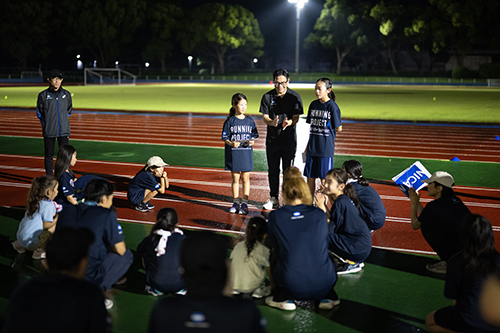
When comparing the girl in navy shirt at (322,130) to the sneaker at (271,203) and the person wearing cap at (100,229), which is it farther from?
the person wearing cap at (100,229)

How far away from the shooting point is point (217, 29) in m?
85.1

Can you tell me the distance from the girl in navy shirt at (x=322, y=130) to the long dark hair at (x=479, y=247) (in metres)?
3.88

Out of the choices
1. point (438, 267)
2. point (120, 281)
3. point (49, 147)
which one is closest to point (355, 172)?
point (438, 267)

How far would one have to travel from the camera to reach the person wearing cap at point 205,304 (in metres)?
2.12

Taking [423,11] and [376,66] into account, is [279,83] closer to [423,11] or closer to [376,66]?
[423,11]

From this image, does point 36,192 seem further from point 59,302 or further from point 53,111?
point 53,111

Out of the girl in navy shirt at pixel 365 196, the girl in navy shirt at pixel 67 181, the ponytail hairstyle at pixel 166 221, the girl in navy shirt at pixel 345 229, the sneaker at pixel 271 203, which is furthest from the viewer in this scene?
the sneaker at pixel 271 203

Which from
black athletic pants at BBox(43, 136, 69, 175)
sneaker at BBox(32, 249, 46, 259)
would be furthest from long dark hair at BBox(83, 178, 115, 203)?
black athletic pants at BBox(43, 136, 69, 175)

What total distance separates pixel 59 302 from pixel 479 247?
2701 millimetres

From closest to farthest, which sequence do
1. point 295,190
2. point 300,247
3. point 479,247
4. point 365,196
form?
point 479,247 < point 300,247 < point 295,190 < point 365,196

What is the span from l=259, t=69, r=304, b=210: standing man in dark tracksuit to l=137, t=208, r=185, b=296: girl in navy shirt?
3448 mm

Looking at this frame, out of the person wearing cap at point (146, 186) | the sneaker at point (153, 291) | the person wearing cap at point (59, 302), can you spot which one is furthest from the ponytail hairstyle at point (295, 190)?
the person wearing cap at point (146, 186)

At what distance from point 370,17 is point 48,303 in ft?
261

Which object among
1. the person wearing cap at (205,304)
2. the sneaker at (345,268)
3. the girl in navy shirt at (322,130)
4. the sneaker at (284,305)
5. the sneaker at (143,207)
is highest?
the girl in navy shirt at (322,130)
